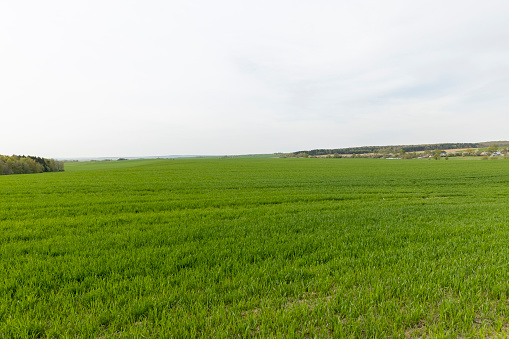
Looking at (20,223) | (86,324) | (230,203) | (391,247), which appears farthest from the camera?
(230,203)

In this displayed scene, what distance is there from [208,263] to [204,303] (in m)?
1.37

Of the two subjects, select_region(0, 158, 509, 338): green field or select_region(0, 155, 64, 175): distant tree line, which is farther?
select_region(0, 155, 64, 175): distant tree line

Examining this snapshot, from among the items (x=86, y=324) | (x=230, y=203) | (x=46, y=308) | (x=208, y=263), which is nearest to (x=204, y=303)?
(x=208, y=263)

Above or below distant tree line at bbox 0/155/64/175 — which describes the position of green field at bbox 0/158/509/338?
below

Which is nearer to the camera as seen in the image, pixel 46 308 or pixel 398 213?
pixel 46 308

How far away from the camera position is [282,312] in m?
3.44

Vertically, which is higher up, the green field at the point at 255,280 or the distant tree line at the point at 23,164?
the distant tree line at the point at 23,164

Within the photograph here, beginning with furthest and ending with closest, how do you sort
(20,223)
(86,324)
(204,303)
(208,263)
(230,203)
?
(230,203) → (20,223) → (208,263) → (204,303) → (86,324)

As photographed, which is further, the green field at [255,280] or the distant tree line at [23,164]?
the distant tree line at [23,164]

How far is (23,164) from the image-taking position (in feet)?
195

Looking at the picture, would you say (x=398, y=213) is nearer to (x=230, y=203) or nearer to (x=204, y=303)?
(x=230, y=203)

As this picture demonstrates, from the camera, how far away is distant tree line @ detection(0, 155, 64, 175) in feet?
171

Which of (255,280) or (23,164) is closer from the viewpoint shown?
(255,280)

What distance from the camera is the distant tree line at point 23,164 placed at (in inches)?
2054
